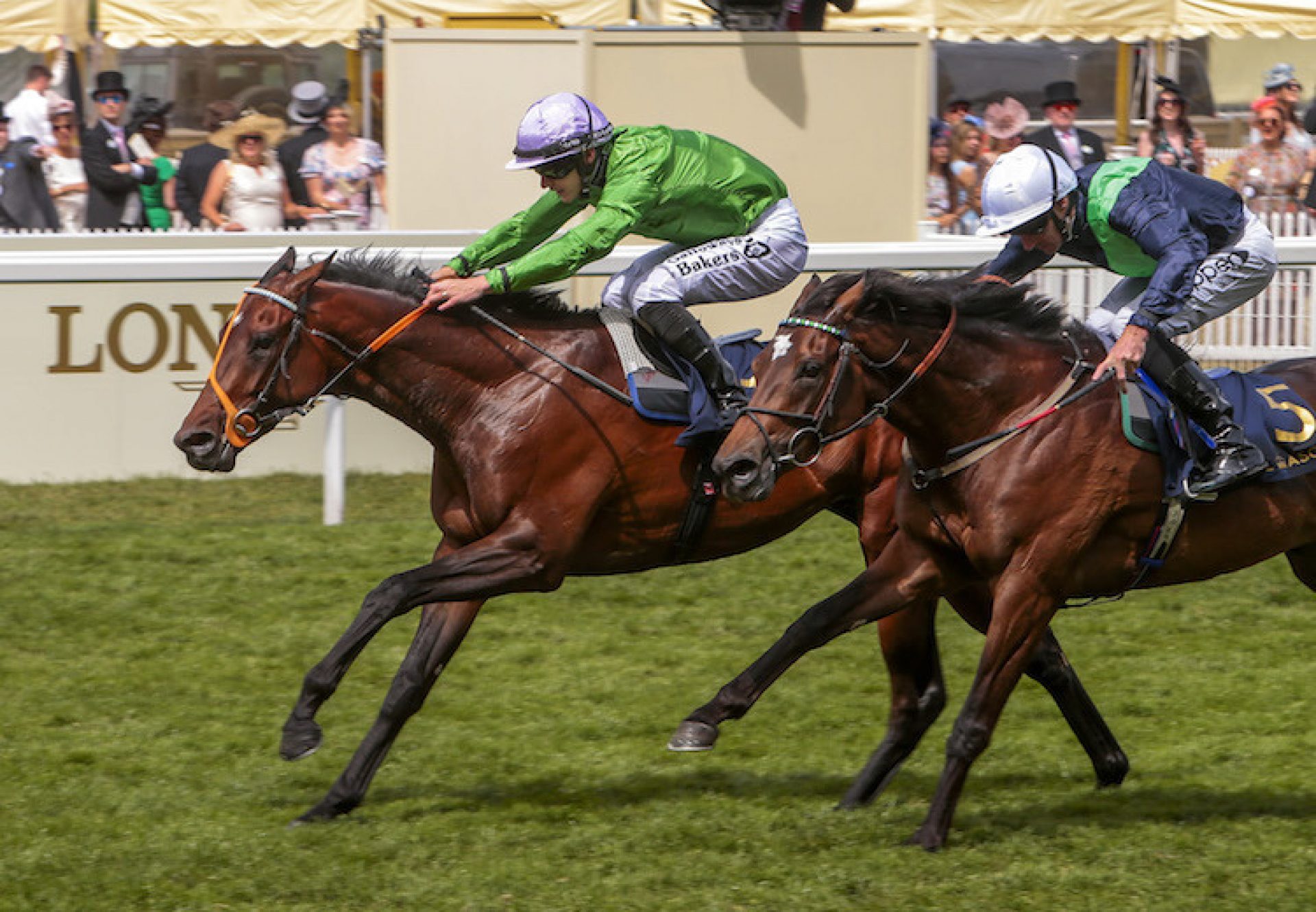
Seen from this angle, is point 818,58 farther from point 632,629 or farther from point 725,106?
point 632,629

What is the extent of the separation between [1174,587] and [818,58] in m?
4.09

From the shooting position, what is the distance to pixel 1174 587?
27.1ft

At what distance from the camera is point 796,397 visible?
498 centimetres

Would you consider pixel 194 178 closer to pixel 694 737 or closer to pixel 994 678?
pixel 694 737

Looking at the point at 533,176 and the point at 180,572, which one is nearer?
the point at 180,572

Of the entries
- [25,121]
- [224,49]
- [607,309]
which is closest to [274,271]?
[607,309]

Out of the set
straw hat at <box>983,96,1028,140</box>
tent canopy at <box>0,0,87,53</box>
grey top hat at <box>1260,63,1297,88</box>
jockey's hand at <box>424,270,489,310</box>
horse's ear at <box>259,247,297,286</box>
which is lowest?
jockey's hand at <box>424,270,489,310</box>

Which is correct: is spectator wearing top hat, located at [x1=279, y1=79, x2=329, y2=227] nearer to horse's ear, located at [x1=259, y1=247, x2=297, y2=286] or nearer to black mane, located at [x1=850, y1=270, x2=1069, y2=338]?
horse's ear, located at [x1=259, y1=247, x2=297, y2=286]

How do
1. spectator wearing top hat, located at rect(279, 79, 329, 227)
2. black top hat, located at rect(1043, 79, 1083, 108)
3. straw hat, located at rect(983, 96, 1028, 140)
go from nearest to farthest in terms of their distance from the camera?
1. spectator wearing top hat, located at rect(279, 79, 329, 227)
2. black top hat, located at rect(1043, 79, 1083, 108)
3. straw hat, located at rect(983, 96, 1028, 140)

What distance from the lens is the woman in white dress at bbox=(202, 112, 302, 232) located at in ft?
37.0

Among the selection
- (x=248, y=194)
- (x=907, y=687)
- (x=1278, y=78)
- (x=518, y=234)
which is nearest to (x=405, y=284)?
(x=518, y=234)

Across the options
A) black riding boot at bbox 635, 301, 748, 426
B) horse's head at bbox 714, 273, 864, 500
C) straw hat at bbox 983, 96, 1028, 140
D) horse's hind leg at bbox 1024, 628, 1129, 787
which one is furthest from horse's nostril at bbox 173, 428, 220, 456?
straw hat at bbox 983, 96, 1028, 140

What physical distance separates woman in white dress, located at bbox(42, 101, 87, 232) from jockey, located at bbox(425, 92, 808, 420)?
6009 millimetres

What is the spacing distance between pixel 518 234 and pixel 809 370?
145cm
